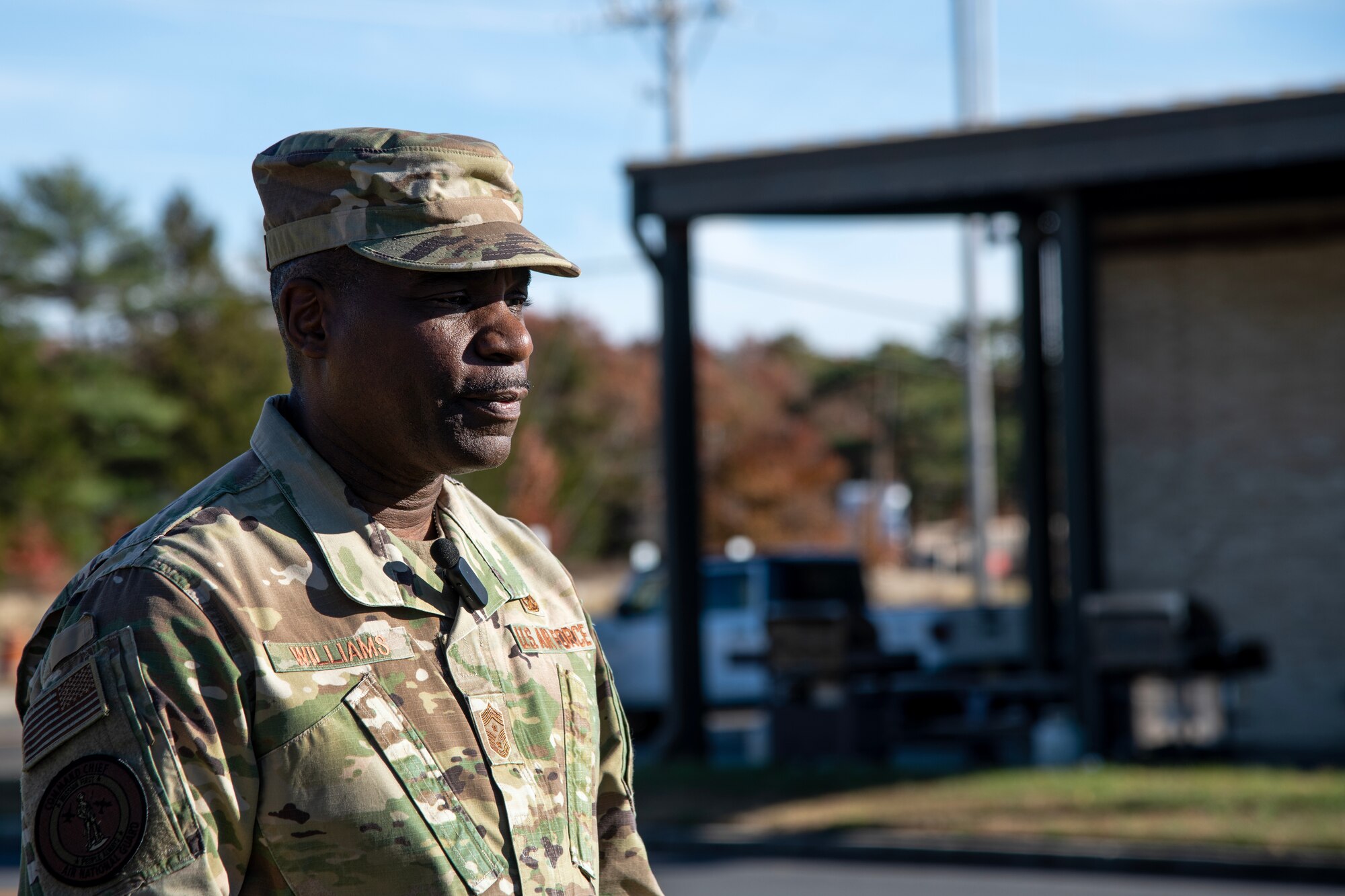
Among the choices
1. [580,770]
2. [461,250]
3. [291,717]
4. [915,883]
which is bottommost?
[915,883]

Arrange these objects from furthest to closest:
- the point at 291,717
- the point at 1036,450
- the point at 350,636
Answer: the point at 1036,450 < the point at 350,636 < the point at 291,717

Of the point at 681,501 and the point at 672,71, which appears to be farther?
the point at 672,71

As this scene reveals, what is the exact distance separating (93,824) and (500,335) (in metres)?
0.79

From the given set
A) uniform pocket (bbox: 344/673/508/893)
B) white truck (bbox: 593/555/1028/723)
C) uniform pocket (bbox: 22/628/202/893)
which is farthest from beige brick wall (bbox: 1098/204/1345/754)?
uniform pocket (bbox: 22/628/202/893)

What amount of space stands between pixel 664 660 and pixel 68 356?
3358cm

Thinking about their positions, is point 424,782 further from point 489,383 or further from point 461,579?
point 489,383

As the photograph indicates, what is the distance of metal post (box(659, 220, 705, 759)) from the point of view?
12328mm

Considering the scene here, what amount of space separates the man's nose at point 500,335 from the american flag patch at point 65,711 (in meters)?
0.64

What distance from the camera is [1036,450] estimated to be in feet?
47.4

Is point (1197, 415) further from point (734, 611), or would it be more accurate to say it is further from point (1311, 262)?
point (734, 611)

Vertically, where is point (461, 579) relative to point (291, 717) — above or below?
above

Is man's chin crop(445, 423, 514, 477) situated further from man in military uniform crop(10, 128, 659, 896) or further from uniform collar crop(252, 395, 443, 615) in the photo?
uniform collar crop(252, 395, 443, 615)

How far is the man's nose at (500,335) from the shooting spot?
2051 mm

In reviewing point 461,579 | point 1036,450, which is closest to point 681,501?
point 1036,450
